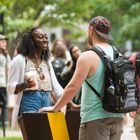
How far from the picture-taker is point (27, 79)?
14.1 feet

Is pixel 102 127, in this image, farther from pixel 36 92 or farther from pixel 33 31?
pixel 33 31

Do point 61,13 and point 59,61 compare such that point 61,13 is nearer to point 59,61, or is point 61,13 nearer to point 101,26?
point 59,61

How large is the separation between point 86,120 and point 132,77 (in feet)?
2.00

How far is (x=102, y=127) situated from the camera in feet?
11.1

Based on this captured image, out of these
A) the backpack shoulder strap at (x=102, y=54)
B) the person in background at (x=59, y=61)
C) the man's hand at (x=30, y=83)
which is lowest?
the person in background at (x=59, y=61)

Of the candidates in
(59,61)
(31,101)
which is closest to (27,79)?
(31,101)

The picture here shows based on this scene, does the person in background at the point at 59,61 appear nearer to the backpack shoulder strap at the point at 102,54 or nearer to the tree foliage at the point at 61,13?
the backpack shoulder strap at the point at 102,54

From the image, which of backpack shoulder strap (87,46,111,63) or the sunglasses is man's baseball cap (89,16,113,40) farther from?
the sunglasses

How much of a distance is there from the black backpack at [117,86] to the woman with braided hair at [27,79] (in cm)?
125

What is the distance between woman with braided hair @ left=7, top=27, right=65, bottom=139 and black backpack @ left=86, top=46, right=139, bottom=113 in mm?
1249

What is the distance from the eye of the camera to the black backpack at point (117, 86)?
331 centimetres

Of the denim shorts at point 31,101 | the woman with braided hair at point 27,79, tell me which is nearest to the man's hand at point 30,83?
the woman with braided hair at point 27,79

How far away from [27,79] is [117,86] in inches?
53.7

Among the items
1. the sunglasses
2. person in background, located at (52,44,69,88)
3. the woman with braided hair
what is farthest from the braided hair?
person in background, located at (52,44,69,88)
